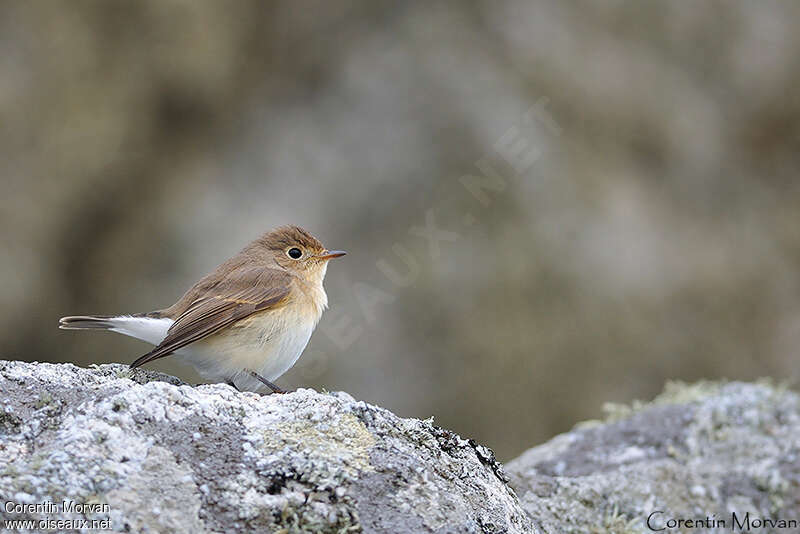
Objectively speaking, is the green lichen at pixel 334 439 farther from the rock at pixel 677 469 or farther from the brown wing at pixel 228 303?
the brown wing at pixel 228 303

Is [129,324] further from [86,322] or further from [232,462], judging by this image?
[232,462]

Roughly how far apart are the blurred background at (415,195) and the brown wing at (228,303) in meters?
4.51

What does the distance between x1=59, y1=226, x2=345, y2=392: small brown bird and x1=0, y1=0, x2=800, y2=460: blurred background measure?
4455mm

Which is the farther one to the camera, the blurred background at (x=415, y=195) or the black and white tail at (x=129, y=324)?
the blurred background at (x=415, y=195)

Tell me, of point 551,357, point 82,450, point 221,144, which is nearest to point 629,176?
point 551,357

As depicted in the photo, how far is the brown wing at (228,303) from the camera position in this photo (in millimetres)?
4047

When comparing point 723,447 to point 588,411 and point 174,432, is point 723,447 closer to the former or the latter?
point 174,432

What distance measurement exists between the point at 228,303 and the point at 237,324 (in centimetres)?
13

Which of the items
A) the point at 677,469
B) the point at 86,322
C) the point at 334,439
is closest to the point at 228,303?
the point at 86,322

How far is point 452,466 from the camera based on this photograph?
2.88 m

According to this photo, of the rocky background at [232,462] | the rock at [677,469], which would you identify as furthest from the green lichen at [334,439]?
the rock at [677,469]

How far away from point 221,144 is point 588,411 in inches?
197

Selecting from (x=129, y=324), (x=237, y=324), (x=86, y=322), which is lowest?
(x=86, y=322)

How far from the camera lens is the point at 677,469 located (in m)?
4.20
